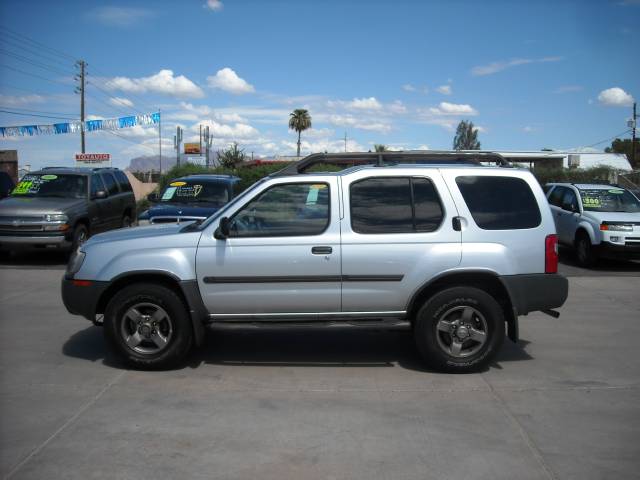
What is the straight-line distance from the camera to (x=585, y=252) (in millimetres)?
12211

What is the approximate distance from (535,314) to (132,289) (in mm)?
5363

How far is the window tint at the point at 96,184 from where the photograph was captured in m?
12.9

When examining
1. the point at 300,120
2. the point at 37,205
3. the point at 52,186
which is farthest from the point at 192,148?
the point at 37,205

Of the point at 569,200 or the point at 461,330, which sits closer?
the point at 461,330

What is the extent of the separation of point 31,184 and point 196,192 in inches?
155

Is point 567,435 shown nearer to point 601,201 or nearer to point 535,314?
point 535,314

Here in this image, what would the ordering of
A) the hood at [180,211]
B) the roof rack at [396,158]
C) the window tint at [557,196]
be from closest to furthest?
the roof rack at [396,158]
the hood at [180,211]
the window tint at [557,196]

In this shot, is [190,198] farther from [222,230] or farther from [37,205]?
[222,230]

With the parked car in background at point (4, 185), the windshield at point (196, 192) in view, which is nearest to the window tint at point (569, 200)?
the windshield at point (196, 192)

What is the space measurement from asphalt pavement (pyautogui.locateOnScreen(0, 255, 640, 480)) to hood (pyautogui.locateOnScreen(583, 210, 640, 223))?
5385 millimetres

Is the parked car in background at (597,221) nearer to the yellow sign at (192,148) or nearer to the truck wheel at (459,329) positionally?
the truck wheel at (459,329)

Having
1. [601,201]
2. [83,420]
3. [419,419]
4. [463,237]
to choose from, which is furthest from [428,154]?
[601,201]

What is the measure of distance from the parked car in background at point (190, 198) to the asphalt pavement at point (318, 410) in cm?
361

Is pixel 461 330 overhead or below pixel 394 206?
below
